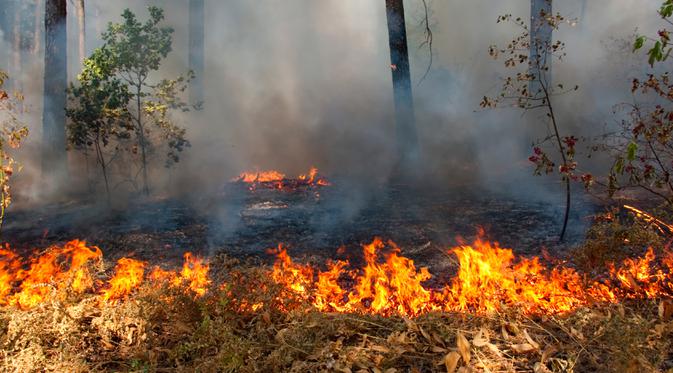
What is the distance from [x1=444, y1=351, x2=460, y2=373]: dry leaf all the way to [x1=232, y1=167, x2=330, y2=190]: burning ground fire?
7.59 metres

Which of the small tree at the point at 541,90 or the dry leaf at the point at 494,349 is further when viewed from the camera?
the small tree at the point at 541,90

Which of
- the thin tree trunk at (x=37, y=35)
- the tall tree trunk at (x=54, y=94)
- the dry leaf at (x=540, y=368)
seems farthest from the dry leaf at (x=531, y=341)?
the thin tree trunk at (x=37, y=35)

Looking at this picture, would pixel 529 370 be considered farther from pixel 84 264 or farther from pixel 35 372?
pixel 84 264

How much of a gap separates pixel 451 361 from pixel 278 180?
8387 mm

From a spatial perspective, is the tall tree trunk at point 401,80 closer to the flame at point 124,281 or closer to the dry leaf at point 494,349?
the flame at point 124,281

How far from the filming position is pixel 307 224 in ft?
27.2

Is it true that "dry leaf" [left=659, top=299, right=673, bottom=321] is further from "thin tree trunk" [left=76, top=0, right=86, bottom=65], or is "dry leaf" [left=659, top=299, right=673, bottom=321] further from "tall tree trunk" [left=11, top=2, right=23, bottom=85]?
"tall tree trunk" [left=11, top=2, right=23, bottom=85]

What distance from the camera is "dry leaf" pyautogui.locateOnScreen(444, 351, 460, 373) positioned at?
3.43 metres

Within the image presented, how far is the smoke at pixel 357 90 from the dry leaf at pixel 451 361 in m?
6.40

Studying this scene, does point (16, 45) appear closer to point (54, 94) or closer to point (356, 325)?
point (54, 94)

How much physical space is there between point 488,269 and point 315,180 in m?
6.75

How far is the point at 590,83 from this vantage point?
16875mm

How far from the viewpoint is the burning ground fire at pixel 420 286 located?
4.60 m

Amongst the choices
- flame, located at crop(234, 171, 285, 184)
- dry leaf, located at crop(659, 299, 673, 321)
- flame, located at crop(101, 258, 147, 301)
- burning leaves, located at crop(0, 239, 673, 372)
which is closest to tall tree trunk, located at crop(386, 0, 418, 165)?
flame, located at crop(234, 171, 285, 184)
